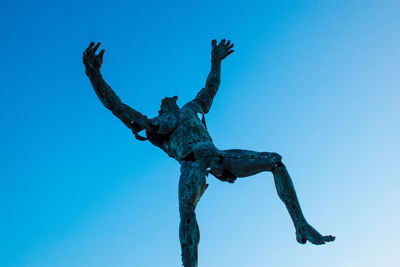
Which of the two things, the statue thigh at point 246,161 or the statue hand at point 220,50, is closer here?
the statue thigh at point 246,161

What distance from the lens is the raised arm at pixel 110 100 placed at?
8.15 m

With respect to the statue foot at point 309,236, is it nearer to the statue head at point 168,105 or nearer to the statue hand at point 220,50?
the statue head at point 168,105

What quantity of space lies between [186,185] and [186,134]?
1.07m

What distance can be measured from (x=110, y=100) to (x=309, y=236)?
394 cm

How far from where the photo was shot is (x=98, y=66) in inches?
327

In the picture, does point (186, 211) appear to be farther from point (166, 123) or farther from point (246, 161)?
point (166, 123)

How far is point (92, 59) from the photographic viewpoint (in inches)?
327

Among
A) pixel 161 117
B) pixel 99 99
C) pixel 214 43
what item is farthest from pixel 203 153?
pixel 214 43

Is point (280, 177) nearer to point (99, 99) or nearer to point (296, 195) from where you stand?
point (296, 195)

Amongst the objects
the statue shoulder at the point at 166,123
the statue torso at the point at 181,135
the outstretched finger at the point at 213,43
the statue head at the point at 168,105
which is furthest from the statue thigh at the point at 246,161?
the outstretched finger at the point at 213,43

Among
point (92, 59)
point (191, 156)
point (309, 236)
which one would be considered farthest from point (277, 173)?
point (92, 59)

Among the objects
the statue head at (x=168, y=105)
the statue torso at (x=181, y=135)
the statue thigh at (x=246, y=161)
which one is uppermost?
the statue head at (x=168, y=105)

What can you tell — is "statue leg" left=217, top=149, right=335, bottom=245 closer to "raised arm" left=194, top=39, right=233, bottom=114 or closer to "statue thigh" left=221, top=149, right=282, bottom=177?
"statue thigh" left=221, top=149, right=282, bottom=177

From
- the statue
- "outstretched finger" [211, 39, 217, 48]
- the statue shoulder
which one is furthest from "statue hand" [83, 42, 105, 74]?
"outstretched finger" [211, 39, 217, 48]
